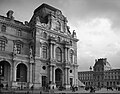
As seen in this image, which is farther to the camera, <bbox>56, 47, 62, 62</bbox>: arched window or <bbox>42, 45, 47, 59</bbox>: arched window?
<bbox>56, 47, 62, 62</bbox>: arched window

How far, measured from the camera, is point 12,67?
4544 centimetres

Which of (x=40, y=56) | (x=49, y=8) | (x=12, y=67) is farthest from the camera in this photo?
(x=49, y=8)

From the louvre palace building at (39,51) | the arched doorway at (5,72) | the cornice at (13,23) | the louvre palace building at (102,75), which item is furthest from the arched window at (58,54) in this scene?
the louvre palace building at (102,75)

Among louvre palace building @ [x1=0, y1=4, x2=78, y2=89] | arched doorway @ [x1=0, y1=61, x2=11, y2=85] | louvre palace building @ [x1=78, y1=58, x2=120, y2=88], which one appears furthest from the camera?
louvre palace building @ [x1=78, y1=58, x2=120, y2=88]

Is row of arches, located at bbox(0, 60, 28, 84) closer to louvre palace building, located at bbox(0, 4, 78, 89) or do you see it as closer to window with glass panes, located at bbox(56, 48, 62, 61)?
louvre palace building, located at bbox(0, 4, 78, 89)

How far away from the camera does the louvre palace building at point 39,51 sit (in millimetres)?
46750

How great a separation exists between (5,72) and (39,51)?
1033 cm

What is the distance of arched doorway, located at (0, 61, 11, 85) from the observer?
4529 centimetres

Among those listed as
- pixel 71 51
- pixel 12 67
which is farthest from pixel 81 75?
pixel 12 67

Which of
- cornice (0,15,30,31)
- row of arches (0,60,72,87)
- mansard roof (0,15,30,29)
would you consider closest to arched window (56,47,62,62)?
row of arches (0,60,72,87)

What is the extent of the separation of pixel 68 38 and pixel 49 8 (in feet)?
35.0

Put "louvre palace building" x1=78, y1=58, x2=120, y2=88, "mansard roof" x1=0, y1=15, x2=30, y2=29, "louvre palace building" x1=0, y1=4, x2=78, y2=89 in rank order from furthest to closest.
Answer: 1. "louvre palace building" x1=78, y1=58, x2=120, y2=88
2. "mansard roof" x1=0, y1=15, x2=30, y2=29
3. "louvre palace building" x1=0, y1=4, x2=78, y2=89

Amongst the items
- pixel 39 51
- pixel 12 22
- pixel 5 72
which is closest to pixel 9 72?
pixel 5 72

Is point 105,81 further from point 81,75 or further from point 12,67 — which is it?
point 12,67
